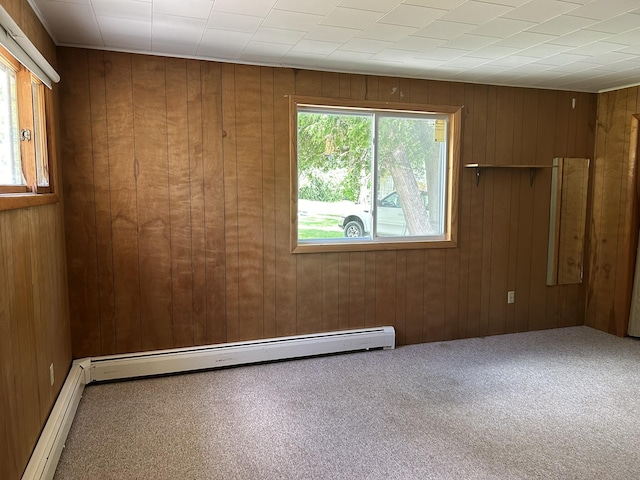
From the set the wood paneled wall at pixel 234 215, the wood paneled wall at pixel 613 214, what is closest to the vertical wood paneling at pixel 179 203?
the wood paneled wall at pixel 234 215

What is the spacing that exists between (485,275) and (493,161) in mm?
1066

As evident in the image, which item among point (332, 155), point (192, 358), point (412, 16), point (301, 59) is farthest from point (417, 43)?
point (192, 358)

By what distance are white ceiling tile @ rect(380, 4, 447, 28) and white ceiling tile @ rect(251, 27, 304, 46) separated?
565 mm

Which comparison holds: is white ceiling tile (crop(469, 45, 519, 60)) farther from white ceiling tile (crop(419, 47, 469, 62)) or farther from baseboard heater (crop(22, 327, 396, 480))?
baseboard heater (crop(22, 327, 396, 480))

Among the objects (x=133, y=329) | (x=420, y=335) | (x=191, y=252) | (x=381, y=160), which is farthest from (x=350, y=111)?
(x=133, y=329)

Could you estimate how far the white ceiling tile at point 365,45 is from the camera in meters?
3.03

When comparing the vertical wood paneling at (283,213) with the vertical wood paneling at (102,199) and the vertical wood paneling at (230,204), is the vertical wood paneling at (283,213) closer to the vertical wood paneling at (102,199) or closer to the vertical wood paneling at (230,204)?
the vertical wood paneling at (230,204)

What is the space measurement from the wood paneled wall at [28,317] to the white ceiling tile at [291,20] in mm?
1226

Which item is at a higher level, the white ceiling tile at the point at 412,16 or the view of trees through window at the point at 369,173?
the white ceiling tile at the point at 412,16

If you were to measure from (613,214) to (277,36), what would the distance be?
3.63 meters

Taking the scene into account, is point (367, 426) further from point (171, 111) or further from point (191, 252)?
point (171, 111)

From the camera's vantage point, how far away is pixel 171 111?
3.37 meters

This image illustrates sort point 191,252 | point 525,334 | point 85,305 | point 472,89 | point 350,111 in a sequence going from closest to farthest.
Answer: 1. point 85,305
2. point 191,252
3. point 350,111
4. point 472,89
5. point 525,334

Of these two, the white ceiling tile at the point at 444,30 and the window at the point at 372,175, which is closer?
the white ceiling tile at the point at 444,30
